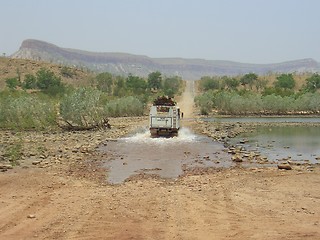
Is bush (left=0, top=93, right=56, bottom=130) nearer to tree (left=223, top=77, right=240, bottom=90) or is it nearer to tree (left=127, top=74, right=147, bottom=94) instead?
tree (left=127, top=74, right=147, bottom=94)

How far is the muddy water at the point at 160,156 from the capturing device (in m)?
17.5

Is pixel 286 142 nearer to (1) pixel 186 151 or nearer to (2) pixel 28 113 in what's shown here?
(1) pixel 186 151

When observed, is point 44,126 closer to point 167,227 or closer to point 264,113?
point 167,227

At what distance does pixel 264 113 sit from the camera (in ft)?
190

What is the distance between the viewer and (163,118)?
2978 cm

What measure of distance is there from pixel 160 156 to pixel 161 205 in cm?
1030

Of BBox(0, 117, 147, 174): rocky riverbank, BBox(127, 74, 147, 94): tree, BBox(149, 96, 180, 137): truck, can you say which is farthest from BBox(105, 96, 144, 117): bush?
BBox(127, 74, 147, 94): tree

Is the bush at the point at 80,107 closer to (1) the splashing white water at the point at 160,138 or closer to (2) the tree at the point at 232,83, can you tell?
(1) the splashing white water at the point at 160,138

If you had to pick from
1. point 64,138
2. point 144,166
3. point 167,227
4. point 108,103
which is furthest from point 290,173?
point 108,103

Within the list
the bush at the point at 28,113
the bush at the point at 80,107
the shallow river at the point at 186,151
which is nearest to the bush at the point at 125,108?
the bush at the point at 80,107

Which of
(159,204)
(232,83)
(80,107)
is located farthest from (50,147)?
(232,83)

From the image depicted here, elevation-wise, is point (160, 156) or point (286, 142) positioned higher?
point (160, 156)

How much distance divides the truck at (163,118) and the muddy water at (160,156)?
75 centimetres

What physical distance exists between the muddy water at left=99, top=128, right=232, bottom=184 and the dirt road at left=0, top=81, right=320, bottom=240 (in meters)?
1.10
